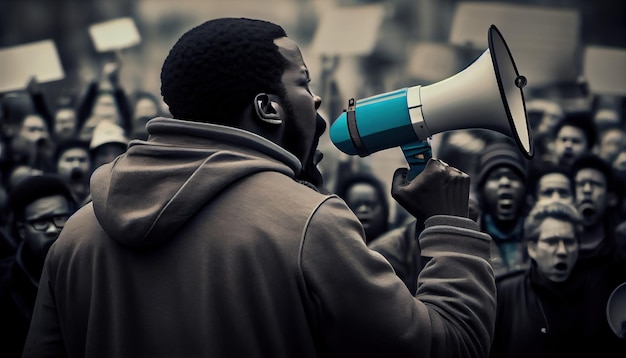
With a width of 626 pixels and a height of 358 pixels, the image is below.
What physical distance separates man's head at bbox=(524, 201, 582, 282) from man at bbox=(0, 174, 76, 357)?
2.55 meters

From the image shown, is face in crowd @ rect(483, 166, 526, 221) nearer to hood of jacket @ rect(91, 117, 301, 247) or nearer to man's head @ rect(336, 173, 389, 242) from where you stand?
man's head @ rect(336, 173, 389, 242)

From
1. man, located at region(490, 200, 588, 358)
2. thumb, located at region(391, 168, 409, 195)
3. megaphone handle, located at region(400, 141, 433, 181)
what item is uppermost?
megaphone handle, located at region(400, 141, 433, 181)

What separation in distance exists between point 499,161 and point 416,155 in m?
4.68

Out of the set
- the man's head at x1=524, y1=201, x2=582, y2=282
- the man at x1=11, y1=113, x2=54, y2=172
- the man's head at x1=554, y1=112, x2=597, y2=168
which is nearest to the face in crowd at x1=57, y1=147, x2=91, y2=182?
the man at x1=11, y1=113, x2=54, y2=172

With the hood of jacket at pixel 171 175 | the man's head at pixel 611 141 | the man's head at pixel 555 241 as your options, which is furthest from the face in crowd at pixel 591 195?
the hood of jacket at pixel 171 175

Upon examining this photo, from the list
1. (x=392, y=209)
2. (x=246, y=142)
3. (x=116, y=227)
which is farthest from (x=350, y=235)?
(x=392, y=209)

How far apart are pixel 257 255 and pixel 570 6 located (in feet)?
27.9

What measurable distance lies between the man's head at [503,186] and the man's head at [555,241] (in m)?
0.97

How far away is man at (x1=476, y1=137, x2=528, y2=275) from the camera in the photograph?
616 centimetres

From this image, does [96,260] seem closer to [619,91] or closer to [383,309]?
[383,309]

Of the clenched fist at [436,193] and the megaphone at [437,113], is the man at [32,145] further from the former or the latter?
the clenched fist at [436,193]

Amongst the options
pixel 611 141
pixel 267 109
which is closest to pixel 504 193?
pixel 611 141

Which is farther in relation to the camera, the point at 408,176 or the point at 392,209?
the point at 392,209

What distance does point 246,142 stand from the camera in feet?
5.25
